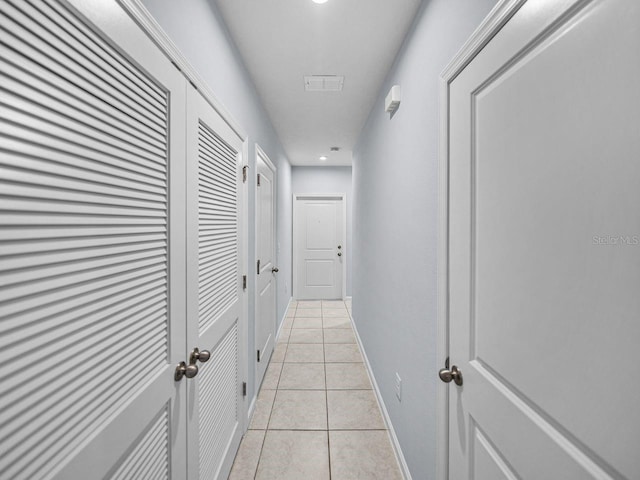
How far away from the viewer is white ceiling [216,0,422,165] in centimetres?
149

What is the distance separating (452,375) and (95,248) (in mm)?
1141

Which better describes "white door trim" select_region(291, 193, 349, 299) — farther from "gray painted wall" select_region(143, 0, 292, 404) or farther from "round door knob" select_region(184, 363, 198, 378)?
"round door knob" select_region(184, 363, 198, 378)

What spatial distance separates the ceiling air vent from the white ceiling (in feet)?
0.14

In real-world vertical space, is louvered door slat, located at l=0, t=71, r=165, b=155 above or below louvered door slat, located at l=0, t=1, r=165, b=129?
below

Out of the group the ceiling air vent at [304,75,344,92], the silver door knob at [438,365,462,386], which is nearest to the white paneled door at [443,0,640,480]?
the silver door knob at [438,365,462,386]

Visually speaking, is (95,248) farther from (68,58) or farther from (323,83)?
(323,83)

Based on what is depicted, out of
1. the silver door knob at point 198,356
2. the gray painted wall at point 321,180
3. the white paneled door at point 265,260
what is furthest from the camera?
the gray painted wall at point 321,180

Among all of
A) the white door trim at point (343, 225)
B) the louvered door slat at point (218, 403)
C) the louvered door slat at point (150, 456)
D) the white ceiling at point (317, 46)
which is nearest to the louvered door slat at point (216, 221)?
the louvered door slat at point (218, 403)

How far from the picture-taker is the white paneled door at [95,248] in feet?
1.69

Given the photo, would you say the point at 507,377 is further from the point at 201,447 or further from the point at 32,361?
the point at 201,447

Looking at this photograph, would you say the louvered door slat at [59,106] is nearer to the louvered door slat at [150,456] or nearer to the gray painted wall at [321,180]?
the louvered door slat at [150,456]

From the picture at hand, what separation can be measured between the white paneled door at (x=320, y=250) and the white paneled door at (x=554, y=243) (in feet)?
15.2

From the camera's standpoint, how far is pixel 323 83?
2271mm

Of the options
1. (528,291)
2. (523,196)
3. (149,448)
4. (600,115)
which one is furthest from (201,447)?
(600,115)
